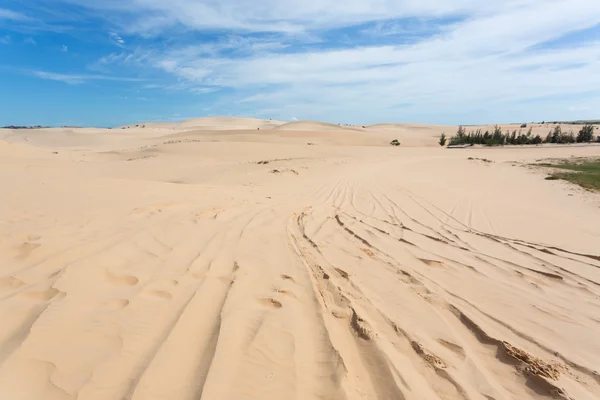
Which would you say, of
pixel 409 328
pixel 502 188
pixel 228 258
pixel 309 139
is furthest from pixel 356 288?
pixel 309 139

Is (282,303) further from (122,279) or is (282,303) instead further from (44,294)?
(44,294)

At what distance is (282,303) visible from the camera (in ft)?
10.3

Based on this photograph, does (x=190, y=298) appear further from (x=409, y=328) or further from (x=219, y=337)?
(x=409, y=328)

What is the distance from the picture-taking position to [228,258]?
4.18 m

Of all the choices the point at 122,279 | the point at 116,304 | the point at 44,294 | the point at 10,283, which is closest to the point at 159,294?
the point at 116,304

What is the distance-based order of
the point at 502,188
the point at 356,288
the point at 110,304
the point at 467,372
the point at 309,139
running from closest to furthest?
the point at 467,372, the point at 110,304, the point at 356,288, the point at 502,188, the point at 309,139

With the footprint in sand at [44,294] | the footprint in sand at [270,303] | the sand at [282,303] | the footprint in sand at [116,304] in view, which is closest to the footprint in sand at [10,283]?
the sand at [282,303]

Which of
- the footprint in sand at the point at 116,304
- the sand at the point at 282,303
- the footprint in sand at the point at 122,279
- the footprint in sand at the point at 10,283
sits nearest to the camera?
the sand at the point at 282,303

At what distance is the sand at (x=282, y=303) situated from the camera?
2.16 m

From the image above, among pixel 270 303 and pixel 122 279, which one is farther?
pixel 122 279

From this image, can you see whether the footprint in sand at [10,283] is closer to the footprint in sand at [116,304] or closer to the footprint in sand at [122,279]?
the footprint in sand at [122,279]

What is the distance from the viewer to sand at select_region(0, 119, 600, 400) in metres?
2.16

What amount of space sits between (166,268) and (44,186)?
5819mm

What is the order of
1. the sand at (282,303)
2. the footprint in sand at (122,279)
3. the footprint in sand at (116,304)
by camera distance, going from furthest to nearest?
the footprint in sand at (122,279) < the footprint in sand at (116,304) < the sand at (282,303)
